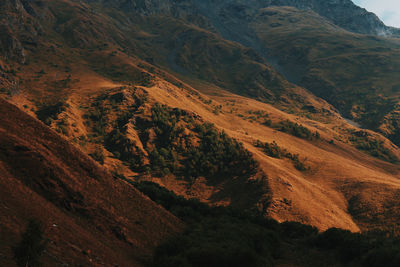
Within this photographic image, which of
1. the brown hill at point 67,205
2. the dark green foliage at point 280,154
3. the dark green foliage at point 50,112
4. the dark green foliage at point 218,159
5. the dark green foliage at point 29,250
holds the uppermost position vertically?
the dark green foliage at point 29,250

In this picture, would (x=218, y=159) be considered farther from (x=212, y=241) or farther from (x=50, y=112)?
(x=50, y=112)

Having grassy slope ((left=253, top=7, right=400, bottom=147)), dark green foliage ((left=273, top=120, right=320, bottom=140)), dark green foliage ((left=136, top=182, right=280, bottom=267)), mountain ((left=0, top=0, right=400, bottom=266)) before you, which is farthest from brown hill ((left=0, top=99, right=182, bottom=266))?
grassy slope ((left=253, top=7, right=400, bottom=147))

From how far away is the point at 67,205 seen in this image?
52.7 ft

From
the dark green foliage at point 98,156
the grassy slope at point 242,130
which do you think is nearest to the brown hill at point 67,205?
the dark green foliage at point 98,156

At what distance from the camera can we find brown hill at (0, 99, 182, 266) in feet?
40.7

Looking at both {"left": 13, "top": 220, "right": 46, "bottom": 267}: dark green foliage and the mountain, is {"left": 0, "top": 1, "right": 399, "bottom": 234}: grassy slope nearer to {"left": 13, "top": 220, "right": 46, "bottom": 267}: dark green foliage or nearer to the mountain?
the mountain

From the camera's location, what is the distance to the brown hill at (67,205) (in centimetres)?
1240

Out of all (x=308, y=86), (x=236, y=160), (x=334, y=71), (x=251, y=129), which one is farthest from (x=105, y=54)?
(x=334, y=71)

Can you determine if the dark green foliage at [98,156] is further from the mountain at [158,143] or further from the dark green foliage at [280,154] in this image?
the dark green foliage at [280,154]

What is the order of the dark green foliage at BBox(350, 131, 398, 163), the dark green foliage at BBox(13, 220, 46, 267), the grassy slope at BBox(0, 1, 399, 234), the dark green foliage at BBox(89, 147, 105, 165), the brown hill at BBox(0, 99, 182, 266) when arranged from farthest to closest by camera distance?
the dark green foliage at BBox(350, 131, 398, 163)
the dark green foliage at BBox(89, 147, 105, 165)
the grassy slope at BBox(0, 1, 399, 234)
the brown hill at BBox(0, 99, 182, 266)
the dark green foliage at BBox(13, 220, 46, 267)

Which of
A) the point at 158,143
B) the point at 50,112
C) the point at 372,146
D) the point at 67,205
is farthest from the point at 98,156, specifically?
the point at 372,146

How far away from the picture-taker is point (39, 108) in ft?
192

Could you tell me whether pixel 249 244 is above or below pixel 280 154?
above

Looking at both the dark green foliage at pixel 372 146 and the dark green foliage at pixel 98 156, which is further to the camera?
the dark green foliage at pixel 372 146
